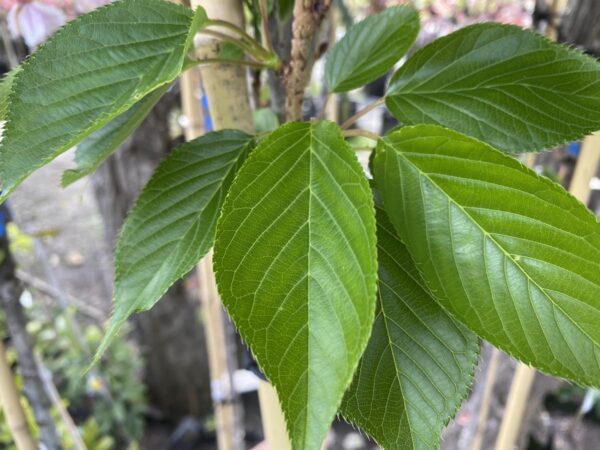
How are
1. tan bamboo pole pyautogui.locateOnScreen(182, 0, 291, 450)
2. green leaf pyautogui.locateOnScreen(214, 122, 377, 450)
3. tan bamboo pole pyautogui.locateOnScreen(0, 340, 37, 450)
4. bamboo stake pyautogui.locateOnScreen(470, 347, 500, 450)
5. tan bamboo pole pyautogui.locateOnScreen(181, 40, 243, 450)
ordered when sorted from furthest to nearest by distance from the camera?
bamboo stake pyautogui.locateOnScreen(470, 347, 500, 450) → tan bamboo pole pyautogui.locateOnScreen(181, 40, 243, 450) → tan bamboo pole pyautogui.locateOnScreen(0, 340, 37, 450) → tan bamboo pole pyautogui.locateOnScreen(182, 0, 291, 450) → green leaf pyautogui.locateOnScreen(214, 122, 377, 450)

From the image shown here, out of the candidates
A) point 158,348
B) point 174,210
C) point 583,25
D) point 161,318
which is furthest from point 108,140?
point 158,348

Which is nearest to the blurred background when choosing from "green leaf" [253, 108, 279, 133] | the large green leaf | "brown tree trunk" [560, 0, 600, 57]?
"brown tree trunk" [560, 0, 600, 57]

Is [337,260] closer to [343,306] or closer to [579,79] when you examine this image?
[343,306]

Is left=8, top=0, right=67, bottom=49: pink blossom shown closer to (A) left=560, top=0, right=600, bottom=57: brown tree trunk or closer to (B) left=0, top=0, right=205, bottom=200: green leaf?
(B) left=0, top=0, right=205, bottom=200: green leaf

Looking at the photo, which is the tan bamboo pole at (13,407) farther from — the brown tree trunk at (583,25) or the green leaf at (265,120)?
the brown tree trunk at (583,25)

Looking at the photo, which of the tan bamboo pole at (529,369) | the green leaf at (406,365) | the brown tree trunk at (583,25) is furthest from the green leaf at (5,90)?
the brown tree trunk at (583,25)

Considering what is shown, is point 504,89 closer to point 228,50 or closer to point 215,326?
point 228,50

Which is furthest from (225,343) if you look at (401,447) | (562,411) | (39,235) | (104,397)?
(562,411)
